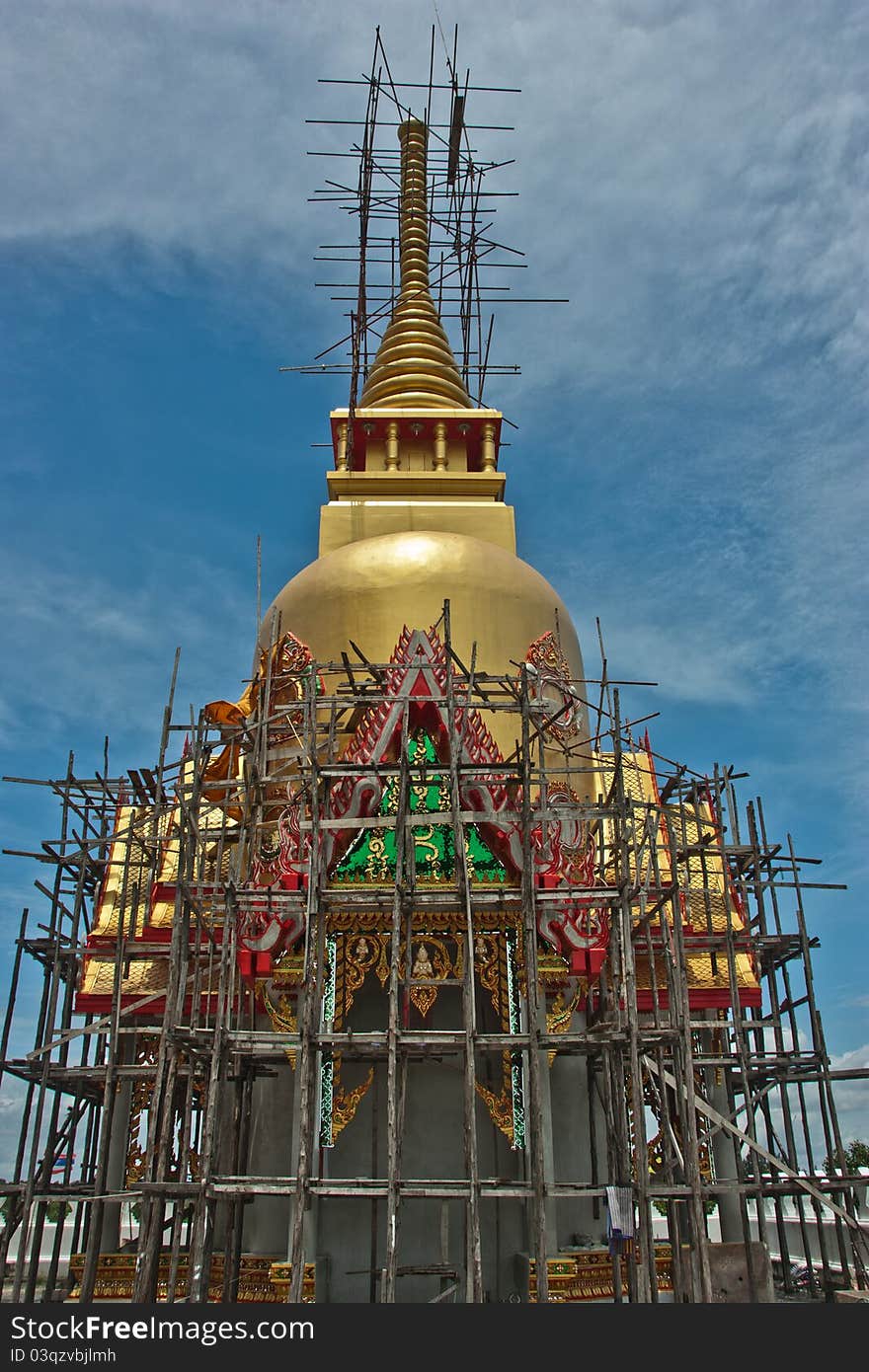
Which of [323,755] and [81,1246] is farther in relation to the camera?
[81,1246]

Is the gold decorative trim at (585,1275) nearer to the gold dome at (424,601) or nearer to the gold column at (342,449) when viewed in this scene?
the gold dome at (424,601)

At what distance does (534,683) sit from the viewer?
16.8 meters

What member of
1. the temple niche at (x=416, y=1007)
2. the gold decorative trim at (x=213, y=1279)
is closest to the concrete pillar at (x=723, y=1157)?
the temple niche at (x=416, y=1007)

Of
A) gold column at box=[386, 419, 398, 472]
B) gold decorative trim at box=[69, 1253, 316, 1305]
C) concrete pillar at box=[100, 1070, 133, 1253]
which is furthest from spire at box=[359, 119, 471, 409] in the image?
gold decorative trim at box=[69, 1253, 316, 1305]

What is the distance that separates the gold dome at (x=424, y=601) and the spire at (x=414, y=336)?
635 cm

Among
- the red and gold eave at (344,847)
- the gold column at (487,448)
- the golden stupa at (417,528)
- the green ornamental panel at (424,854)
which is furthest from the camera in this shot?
the gold column at (487,448)

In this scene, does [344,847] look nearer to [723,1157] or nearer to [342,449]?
[723,1157]

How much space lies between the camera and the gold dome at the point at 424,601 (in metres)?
18.2

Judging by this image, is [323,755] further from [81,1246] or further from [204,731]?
[81,1246]

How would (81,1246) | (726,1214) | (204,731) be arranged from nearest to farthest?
(204,731), (726,1214), (81,1246)

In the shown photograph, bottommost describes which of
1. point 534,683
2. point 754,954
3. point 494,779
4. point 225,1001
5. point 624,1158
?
point 624,1158

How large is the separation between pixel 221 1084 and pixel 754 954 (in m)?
8.52

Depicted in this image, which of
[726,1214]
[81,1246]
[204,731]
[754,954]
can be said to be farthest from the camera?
[81,1246]

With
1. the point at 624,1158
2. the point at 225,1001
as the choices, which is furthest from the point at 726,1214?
the point at 225,1001
